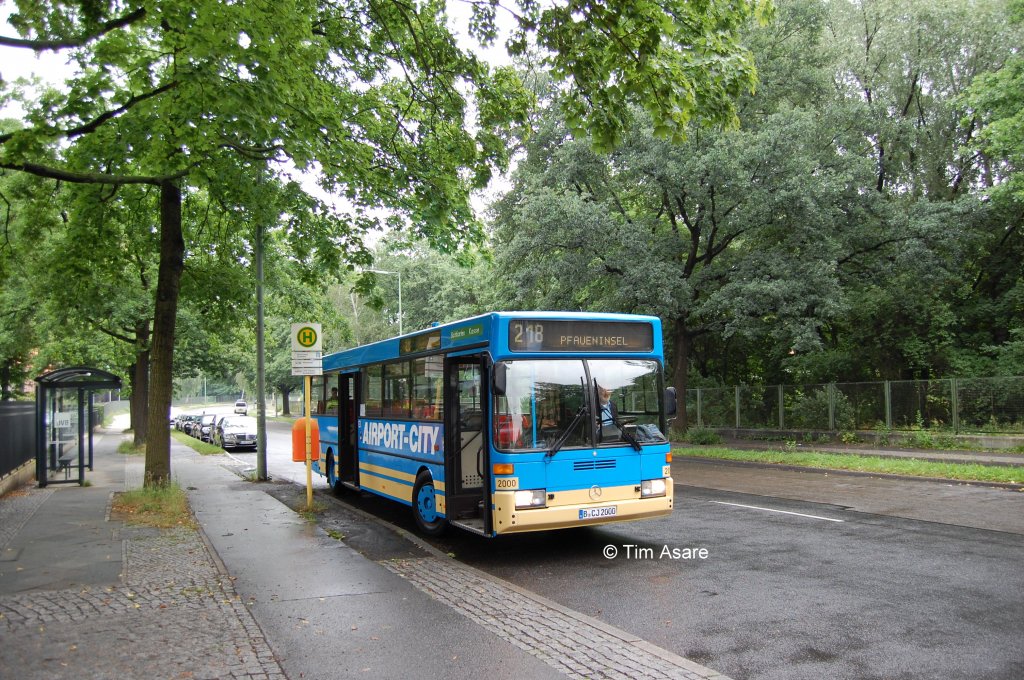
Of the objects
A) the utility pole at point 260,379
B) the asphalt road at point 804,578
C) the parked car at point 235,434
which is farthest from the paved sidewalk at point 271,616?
the parked car at point 235,434

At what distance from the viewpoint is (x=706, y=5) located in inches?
349

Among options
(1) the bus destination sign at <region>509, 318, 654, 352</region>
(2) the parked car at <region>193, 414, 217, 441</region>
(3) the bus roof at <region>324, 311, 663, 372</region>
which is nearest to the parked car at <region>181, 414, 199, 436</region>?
(2) the parked car at <region>193, 414, 217, 441</region>

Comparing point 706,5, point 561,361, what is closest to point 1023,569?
point 561,361

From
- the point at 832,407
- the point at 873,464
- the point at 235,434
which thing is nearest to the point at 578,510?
the point at 873,464

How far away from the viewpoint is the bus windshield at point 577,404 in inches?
326

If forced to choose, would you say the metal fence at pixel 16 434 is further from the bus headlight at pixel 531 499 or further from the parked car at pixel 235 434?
the parked car at pixel 235 434

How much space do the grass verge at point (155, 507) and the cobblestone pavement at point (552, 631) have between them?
15.4 feet

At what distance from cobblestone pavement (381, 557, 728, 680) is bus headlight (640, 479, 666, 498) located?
7.12 feet

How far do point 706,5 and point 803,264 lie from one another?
46.4 feet

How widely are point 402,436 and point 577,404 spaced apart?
11.3 feet

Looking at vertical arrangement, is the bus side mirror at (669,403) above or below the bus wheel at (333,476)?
above

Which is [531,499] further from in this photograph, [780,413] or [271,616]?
[780,413]

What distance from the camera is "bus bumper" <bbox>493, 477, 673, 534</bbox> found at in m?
8.12

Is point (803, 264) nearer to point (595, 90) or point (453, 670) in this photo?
point (595, 90)
